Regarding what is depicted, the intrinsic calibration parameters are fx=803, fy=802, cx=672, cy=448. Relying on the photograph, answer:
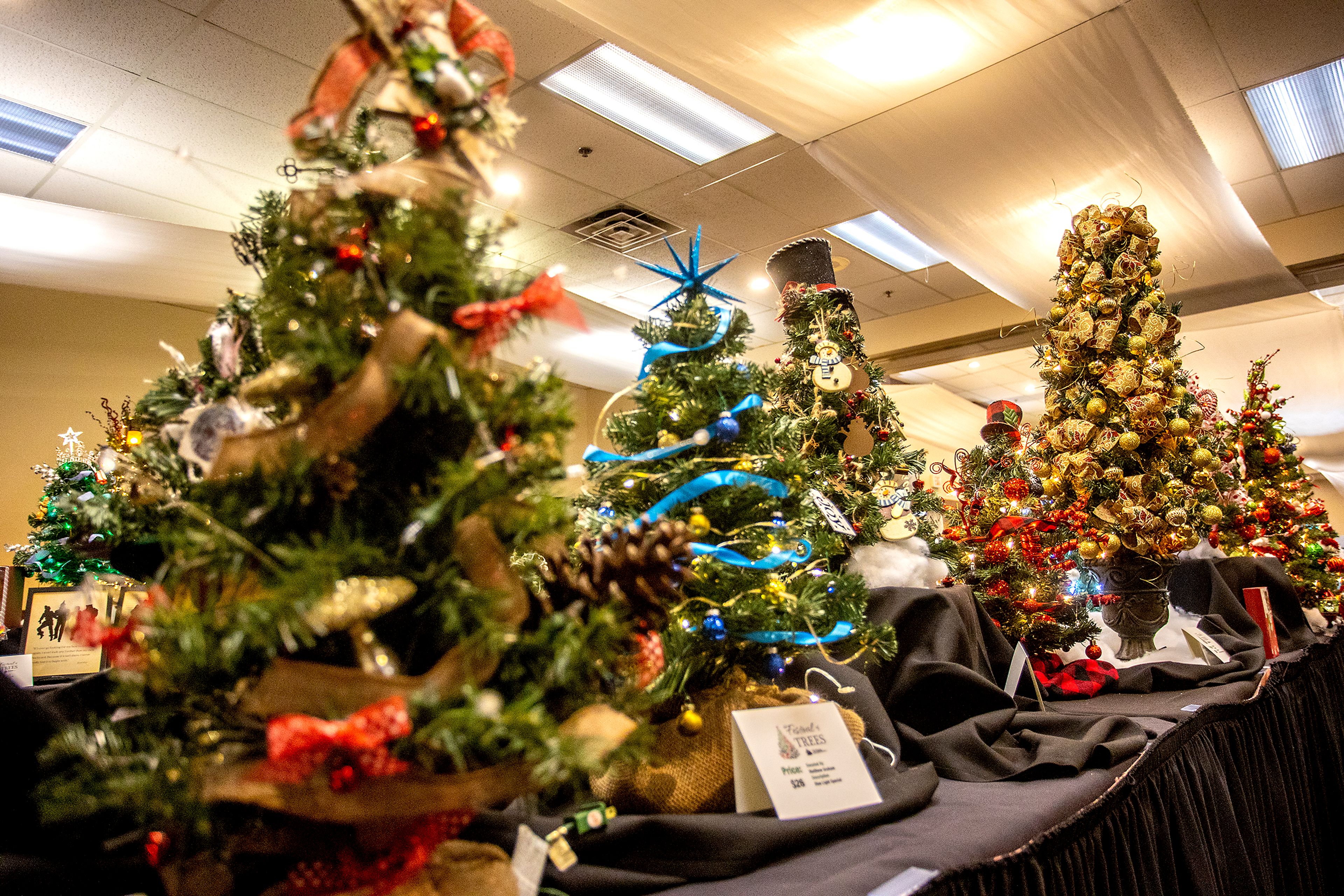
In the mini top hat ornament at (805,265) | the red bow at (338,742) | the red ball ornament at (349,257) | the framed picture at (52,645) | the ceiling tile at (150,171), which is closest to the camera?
the red bow at (338,742)

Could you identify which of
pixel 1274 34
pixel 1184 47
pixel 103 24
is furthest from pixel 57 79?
pixel 1274 34

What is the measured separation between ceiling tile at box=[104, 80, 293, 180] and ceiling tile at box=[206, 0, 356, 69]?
42 centimetres

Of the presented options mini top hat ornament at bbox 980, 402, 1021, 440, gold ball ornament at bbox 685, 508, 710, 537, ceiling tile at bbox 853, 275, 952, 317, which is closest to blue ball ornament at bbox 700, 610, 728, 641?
gold ball ornament at bbox 685, 508, 710, 537

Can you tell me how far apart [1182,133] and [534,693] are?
328 centimetres

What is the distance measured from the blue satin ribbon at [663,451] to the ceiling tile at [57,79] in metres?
3.23

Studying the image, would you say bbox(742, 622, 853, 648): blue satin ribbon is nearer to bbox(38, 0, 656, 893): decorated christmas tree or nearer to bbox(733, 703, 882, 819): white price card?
bbox(733, 703, 882, 819): white price card

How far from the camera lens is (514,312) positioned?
0.57m

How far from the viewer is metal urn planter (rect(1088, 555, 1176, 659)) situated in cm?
226

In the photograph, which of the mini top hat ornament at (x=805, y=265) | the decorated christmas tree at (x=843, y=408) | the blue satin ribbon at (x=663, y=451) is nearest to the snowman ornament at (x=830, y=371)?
the decorated christmas tree at (x=843, y=408)

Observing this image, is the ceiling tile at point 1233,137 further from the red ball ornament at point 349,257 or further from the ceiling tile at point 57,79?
the ceiling tile at point 57,79

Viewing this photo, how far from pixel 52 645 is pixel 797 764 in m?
2.04

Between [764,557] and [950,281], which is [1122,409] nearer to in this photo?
[764,557]

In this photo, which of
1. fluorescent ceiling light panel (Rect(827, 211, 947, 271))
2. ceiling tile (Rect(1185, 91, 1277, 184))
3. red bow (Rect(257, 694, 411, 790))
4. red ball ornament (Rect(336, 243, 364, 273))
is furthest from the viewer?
fluorescent ceiling light panel (Rect(827, 211, 947, 271))

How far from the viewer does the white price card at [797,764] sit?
2.87ft
